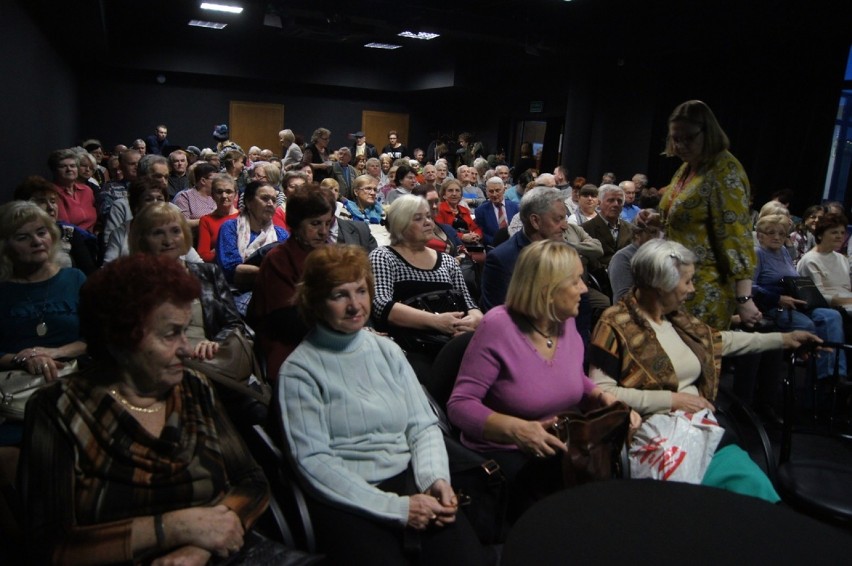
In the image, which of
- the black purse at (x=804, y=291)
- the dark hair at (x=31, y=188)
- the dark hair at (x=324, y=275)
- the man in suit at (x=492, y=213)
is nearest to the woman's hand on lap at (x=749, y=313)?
the black purse at (x=804, y=291)

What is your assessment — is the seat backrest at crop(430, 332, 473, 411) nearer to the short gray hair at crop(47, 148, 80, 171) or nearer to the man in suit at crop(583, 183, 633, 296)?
the man in suit at crop(583, 183, 633, 296)

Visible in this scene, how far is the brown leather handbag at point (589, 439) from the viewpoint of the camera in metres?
1.90

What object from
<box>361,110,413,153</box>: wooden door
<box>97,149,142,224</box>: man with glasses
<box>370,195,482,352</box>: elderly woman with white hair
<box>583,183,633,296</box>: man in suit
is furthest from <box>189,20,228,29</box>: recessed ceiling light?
<box>370,195,482,352</box>: elderly woman with white hair

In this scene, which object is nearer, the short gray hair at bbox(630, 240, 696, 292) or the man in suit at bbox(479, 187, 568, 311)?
the short gray hair at bbox(630, 240, 696, 292)

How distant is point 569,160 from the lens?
37.3ft

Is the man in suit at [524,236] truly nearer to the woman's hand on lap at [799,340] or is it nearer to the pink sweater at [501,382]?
the pink sweater at [501,382]

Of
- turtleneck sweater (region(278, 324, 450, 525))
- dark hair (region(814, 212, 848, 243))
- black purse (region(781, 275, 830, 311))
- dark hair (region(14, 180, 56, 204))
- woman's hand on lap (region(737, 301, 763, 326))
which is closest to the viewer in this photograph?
turtleneck sweater (region(278, 324, 450, 525))

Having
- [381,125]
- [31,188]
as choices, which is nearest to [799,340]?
[31,188]

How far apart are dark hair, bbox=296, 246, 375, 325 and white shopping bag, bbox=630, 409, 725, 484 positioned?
103 centimetres

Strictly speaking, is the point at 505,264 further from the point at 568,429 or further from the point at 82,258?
the point at 82,258

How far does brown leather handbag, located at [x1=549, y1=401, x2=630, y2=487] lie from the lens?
1.90m

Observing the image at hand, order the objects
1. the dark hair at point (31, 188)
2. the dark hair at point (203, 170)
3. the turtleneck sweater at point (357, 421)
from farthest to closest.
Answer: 1. the dark hair at point (203, 170)
2. the dark hair at point (31, 188)
3. the turtleneck sweater at point (357, 421)

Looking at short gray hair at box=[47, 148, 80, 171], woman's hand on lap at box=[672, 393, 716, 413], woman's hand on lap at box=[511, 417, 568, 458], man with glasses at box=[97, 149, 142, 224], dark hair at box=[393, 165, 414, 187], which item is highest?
dark hair at box=[393, 165, 414, 187]

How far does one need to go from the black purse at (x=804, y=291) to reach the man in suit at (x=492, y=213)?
2449mm
